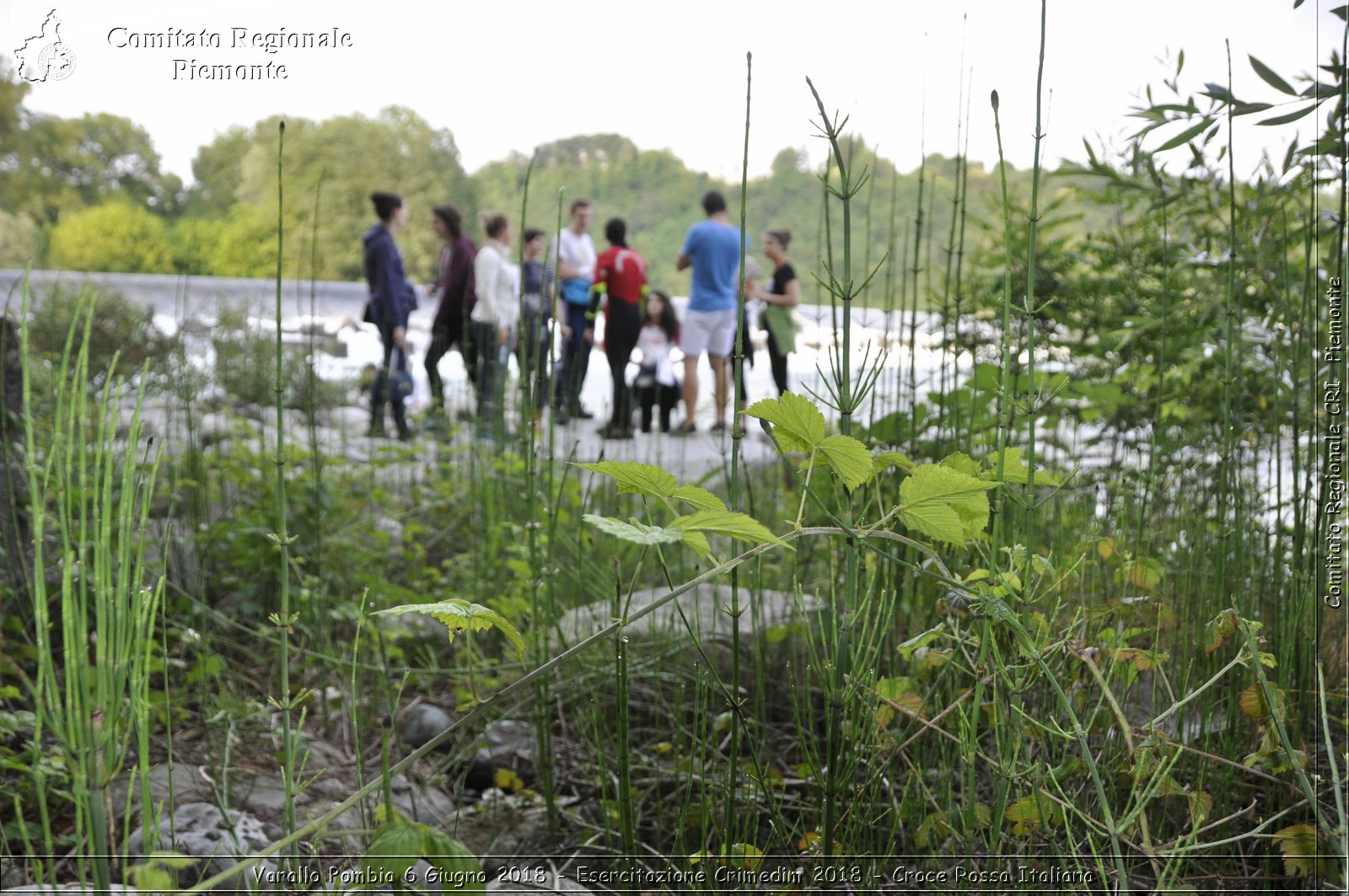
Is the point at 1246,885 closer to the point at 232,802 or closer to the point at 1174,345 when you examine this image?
the point at 232,802

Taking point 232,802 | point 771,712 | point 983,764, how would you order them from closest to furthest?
1. point 983,764
2. point 232,802
3. point 771,712

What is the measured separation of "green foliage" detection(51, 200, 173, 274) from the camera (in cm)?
855

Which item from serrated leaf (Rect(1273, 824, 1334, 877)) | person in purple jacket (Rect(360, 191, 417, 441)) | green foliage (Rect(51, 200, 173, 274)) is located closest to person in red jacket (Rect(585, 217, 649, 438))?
person in purple jacket (Rect(360, 191, 417, 441))

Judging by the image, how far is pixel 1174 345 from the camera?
9.87ft

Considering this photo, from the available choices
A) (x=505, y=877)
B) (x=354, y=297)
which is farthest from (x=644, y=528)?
(x=354, y=297)

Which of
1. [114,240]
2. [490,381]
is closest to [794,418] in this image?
[490,381]

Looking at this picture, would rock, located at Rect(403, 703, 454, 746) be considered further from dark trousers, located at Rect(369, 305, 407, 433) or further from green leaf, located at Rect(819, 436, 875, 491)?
dark trousers, located at Rect(369, 305, 407, 433)

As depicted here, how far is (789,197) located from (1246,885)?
36.2ft

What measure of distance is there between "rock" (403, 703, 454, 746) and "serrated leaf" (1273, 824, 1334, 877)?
1.43 m

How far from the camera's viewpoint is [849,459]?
2.92 feet

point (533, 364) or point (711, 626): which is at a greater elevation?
point (533, 364)

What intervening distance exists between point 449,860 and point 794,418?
0.46 m

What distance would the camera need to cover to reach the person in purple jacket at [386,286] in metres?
5.05

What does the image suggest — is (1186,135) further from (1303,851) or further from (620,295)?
(620,295)
